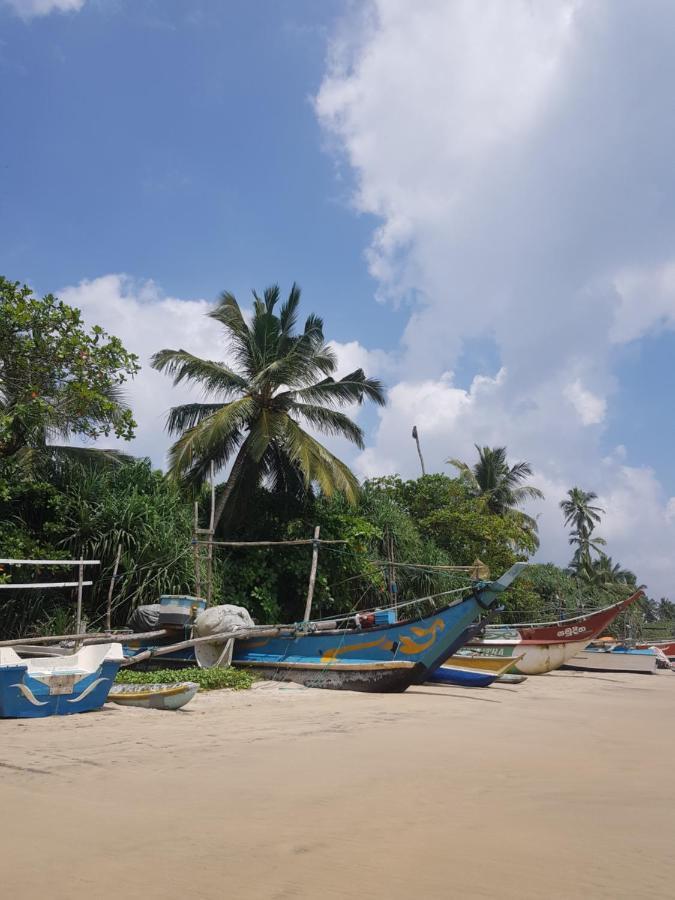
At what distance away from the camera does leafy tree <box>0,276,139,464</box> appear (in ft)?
36.1

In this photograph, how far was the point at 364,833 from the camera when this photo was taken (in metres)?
3.66

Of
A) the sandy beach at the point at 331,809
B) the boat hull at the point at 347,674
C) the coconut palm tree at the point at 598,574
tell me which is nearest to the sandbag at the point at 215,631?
the boat hull at the point at 347,674

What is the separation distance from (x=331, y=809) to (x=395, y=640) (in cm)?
857

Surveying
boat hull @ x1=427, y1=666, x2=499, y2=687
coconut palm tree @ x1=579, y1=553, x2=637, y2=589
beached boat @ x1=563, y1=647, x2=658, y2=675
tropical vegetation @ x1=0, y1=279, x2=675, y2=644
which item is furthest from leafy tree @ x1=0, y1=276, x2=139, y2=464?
coconut palm tree @ x1=579, y1=553, x2=637, y2=589

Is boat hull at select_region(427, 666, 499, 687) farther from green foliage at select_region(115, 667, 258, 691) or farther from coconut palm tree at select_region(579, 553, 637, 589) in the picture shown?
coconut palm tree at select_region(579, 553, 637, 589)

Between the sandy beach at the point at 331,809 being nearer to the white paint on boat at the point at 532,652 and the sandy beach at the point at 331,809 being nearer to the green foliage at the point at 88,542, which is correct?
the green foliage at the point at 88,542

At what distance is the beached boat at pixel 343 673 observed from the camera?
11.7 metres

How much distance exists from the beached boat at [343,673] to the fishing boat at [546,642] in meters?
5.57

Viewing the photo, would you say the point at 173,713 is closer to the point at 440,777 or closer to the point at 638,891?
the point at 440,777

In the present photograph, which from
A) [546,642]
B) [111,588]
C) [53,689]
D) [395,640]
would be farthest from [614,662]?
[53,689]

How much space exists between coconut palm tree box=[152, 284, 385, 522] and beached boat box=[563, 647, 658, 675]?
1063 centimetres

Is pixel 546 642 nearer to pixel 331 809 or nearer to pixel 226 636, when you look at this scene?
pixel 226 636

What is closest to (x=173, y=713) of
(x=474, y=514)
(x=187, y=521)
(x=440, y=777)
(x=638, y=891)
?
(x=440, y=777)

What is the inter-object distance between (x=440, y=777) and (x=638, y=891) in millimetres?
2461
